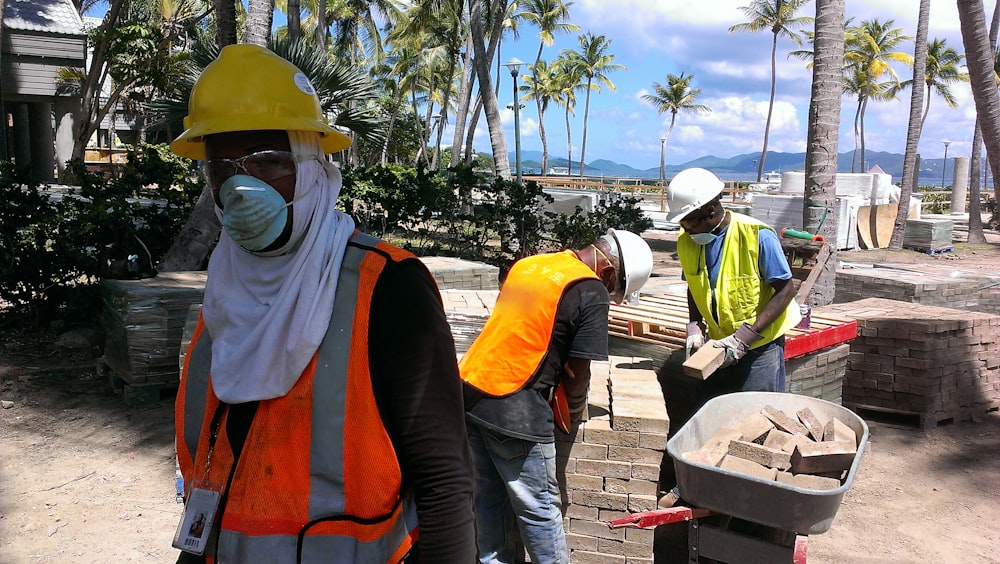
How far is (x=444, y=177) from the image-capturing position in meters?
11.9

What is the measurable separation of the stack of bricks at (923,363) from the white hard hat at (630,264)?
348 centimetres

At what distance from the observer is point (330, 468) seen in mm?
1402

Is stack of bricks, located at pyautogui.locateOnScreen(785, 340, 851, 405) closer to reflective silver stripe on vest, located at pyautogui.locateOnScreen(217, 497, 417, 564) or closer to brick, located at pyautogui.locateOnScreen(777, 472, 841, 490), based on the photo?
brick, located at pyautogui.locateOnScreen(777, 472, 841, 490)

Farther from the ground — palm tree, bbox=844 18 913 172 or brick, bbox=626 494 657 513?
palm tree, bbox=844 18 913 172

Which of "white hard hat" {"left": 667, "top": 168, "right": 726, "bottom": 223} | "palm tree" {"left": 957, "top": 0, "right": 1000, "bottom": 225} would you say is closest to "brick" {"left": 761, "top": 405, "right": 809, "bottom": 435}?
"white hard hat" {"left": 667, "top": 168, "right": 726, "bottom": 223}

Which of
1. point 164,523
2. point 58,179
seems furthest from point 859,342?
point 58,179

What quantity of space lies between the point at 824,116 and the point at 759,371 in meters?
4.13

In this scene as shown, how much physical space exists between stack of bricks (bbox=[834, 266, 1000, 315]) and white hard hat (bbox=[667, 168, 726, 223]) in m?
5.52

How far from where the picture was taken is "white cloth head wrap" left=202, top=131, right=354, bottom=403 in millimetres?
1415

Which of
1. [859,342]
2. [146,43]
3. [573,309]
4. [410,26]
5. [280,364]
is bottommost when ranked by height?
[859,342]

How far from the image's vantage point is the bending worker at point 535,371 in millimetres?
3303

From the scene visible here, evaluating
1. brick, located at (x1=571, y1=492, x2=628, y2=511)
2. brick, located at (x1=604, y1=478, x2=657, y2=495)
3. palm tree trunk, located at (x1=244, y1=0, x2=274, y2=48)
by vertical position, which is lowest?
brick, located at (x1=571, y1=492, x2=628, y2=511)

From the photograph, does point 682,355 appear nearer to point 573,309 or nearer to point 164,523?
point 573,309

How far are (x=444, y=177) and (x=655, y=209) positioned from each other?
68.5 feet
